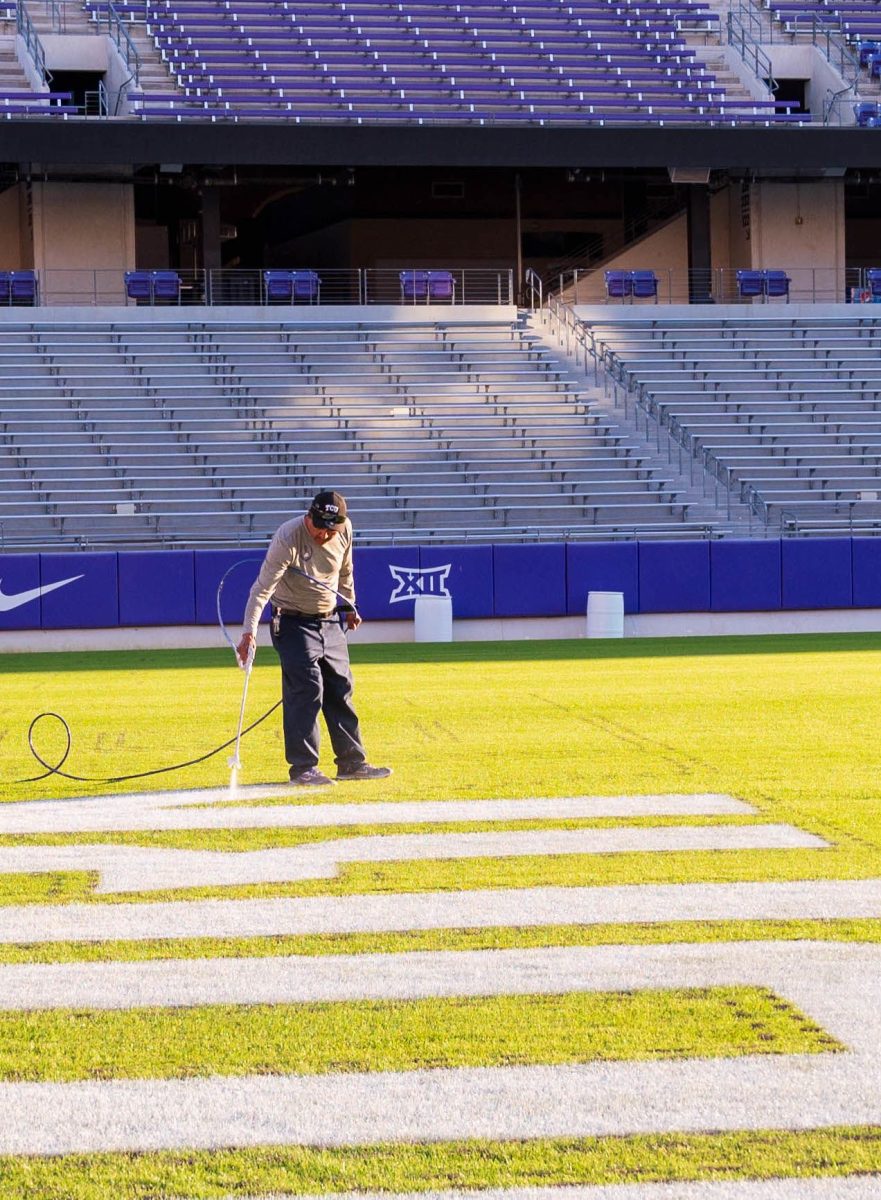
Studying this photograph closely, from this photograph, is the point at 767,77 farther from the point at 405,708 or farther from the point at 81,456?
the point at 405,708

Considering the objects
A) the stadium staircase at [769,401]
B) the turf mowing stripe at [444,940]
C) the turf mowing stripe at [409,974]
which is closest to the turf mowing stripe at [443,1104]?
the turf mowing stripe at [409,974]

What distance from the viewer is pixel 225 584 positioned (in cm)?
2472

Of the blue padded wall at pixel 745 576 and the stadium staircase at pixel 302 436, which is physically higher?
the stadium staircase at pixel 302 436

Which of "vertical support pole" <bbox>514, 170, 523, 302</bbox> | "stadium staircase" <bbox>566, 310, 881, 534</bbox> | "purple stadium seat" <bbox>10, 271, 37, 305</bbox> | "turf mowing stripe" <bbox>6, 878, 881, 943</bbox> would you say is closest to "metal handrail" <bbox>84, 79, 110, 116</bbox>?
"purple stadium seat" <bbox>10, 271, 37, 305</bbox>

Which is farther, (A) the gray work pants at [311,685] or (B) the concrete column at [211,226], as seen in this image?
(B) the concrete column at [211,226]

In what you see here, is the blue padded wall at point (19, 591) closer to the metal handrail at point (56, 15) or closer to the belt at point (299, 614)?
the belt at point (299, 614)

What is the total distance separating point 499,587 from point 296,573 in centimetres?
1596

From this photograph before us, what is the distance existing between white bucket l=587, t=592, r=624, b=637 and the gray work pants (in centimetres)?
1525

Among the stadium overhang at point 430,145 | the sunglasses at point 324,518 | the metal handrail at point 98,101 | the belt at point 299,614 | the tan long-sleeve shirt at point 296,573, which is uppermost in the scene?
the metal handrail at point 98,101

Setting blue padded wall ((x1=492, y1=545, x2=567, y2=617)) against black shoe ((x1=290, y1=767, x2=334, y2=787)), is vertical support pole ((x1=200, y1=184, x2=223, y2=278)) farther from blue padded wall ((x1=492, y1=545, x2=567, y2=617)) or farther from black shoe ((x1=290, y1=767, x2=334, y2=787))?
black shoe ((x1=290, y1=767, x2=334, y2=787))

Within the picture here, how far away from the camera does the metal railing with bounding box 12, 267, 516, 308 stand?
110 ft

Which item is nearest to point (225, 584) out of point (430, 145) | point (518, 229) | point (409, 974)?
point (430, 145)

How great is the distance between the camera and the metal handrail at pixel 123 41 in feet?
115

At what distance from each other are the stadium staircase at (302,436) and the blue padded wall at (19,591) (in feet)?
6.13
